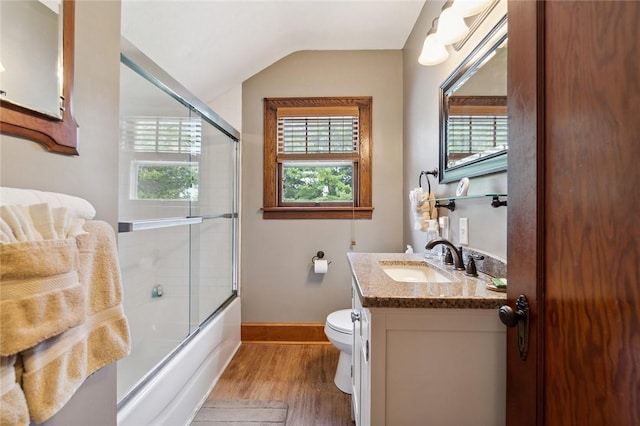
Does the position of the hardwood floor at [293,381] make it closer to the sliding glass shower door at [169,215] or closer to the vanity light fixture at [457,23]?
the sliding glass shower door at [169,215]

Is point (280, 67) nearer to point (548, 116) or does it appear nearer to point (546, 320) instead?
point (548, 116)

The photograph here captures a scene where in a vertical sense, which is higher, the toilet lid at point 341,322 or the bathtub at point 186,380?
the toilet lid at point 341,322

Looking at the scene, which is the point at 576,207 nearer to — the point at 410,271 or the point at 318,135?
the point at 410,271

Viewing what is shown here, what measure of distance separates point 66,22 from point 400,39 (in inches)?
87.4

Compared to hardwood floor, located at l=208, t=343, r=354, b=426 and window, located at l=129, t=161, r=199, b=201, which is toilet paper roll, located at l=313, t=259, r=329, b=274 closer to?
hardwood floor, located at l=208, t=343, r=354, b=426

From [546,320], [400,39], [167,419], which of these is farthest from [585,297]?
[400,39]

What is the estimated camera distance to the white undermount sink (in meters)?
1.40

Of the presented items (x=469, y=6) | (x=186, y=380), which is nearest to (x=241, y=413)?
(x=186, y=380)

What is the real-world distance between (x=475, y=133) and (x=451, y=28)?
0.50 meters

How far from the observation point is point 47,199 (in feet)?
2.10

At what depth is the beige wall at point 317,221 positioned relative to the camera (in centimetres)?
242

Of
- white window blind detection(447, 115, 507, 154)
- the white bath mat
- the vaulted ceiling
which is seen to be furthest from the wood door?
the vaulted ceiling

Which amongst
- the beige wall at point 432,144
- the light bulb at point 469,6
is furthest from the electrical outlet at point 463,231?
the light bulb at point 469,6

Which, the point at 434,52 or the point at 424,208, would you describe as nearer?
the point at 434,52
